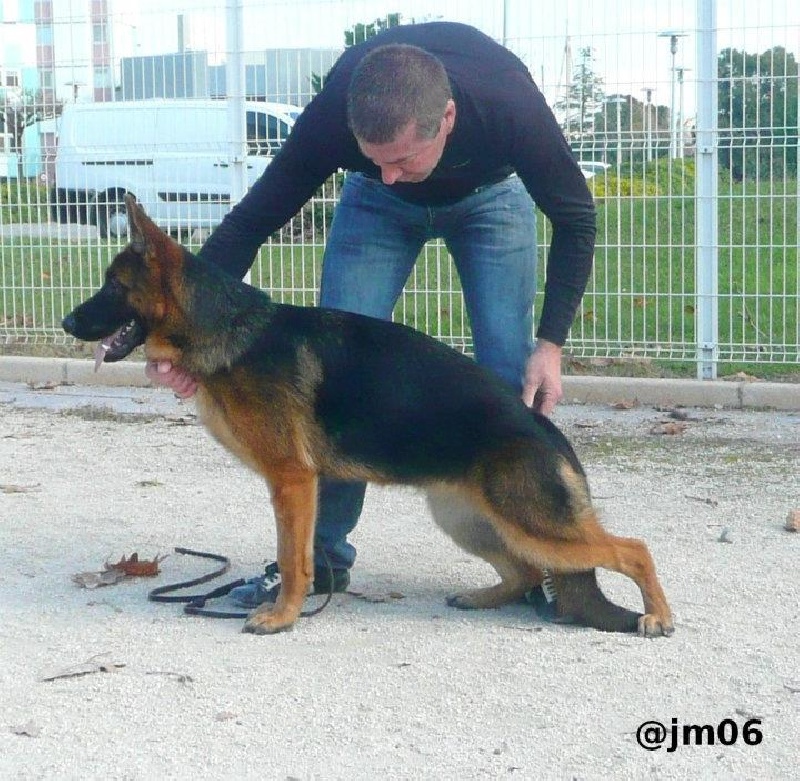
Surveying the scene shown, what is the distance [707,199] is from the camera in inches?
360

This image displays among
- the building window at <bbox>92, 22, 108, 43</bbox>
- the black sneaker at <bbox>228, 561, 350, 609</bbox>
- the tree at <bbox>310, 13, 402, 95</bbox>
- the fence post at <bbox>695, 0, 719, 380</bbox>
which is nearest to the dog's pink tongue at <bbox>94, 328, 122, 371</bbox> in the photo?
the black sneaker at <bbox>228, 561, 350, 609</bbox>

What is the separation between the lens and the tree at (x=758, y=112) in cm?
887

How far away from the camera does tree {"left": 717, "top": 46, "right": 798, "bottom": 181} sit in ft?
29.1

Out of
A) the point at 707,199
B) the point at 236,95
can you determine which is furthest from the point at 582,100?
the point at 236,95

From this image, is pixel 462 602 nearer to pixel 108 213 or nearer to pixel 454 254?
pixel 454 254

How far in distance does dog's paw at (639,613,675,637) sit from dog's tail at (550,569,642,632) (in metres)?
0.04

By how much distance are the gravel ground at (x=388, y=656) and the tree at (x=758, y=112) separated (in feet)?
8.92

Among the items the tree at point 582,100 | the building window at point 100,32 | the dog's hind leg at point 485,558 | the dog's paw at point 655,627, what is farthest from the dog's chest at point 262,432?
the building window at point 100,32

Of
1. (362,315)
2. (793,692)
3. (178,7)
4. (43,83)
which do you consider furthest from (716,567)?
(43,83)

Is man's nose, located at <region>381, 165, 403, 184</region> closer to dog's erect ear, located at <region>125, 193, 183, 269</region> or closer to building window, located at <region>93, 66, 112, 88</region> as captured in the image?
dog's erect ear, located at <region>125, 193, 183, 269</region>

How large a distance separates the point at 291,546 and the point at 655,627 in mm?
1295

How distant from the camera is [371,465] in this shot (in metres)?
4.71

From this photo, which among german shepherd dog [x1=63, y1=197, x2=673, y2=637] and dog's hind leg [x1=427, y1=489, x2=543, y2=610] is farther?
dog's hind leg [x1=427, y1=489, x2=543, y2=610]

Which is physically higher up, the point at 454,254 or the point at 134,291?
the point at 454,254
